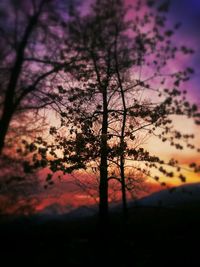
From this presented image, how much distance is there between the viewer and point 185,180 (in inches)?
784

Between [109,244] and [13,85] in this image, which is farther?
[109,244]

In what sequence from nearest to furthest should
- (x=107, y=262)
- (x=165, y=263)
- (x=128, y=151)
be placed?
(x=165, y=263)
(x=107, y=262)
(x=128, y=151)

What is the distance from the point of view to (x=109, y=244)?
22.8 m

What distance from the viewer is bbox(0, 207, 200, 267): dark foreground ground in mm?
18672

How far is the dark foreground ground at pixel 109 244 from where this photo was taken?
18.7 meters

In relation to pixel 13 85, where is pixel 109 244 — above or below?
below

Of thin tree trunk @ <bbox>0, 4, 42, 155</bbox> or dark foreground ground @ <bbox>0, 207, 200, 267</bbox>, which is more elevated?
thin tree trunk @ <bbox>0, 4, 42, 155</bbox>

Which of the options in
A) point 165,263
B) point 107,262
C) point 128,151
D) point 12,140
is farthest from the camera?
point 128,151

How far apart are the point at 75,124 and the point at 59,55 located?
16.1ft

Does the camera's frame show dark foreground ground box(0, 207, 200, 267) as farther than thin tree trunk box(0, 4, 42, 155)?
Yes

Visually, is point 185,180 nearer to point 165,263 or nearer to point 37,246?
point 165,263

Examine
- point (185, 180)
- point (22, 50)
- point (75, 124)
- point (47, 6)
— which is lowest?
point (185, 180)

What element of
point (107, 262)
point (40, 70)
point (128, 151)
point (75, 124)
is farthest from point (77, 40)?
point (107, 262)

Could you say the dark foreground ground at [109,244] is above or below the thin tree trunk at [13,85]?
below
